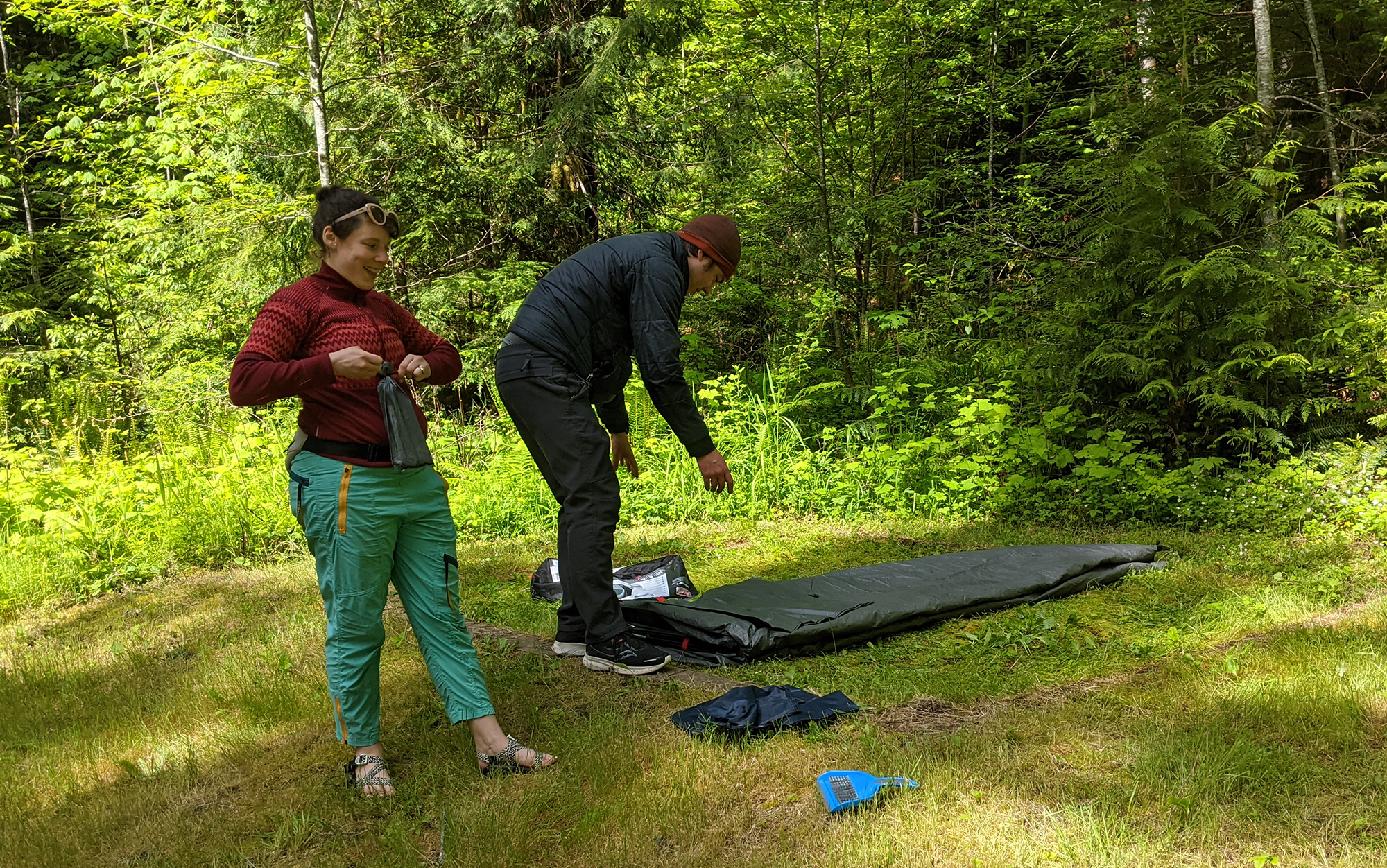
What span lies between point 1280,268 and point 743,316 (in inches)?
205

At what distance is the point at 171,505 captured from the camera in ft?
22.9

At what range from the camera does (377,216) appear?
2840mm

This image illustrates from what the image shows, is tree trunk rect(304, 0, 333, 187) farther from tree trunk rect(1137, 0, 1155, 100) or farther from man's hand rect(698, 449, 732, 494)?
tree trunk rect(1137, 0, 1155, 100)

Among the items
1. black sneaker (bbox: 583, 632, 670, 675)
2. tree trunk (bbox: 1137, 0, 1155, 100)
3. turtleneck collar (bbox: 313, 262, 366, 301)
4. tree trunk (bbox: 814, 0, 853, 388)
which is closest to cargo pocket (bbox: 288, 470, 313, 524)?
turtleneck collar (bbox: 313, 262, 366, 301)

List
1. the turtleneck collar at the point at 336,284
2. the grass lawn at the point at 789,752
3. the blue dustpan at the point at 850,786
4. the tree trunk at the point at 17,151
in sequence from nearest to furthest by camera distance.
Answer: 1. the grass lawn at the point at 789,752
2. the blue dustpan at the point at 850,786
3. the turtleneck collar at the point at 336,284
4. the tree trunk at the point at 17,151

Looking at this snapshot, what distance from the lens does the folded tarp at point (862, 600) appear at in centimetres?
410

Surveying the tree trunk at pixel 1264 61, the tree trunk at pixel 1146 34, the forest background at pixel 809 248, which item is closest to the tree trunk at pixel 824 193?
the forest background at pixel 809 248

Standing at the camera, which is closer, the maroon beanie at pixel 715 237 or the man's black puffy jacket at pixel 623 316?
the man's black puffy jacket at pixel 623 316

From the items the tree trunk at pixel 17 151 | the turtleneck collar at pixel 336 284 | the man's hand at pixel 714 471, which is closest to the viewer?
the turtleneck collar at pixel 336 284

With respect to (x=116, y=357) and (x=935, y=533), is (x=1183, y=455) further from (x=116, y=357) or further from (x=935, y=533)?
(x=116, y=357)

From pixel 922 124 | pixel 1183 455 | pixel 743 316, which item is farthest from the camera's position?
pixel 922 124

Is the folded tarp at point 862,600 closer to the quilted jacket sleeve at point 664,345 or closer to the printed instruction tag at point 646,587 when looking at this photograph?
the printed instruction tag at point 646,587

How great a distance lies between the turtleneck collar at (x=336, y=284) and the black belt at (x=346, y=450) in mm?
447

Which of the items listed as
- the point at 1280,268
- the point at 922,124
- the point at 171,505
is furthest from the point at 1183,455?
the point at 171,505
